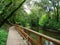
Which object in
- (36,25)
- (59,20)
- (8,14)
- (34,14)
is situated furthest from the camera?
(36,25)

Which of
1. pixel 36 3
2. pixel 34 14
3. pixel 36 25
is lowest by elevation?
pixel 36 25

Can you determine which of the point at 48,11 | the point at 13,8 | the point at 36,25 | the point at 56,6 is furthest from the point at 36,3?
the point at 13,8

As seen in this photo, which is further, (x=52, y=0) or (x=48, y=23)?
(x=48, y=23)

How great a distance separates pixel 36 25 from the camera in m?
66.1

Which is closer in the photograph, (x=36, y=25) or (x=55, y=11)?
(x=55, y=11)

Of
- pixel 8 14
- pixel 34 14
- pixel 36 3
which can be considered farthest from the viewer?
pixel 34 14

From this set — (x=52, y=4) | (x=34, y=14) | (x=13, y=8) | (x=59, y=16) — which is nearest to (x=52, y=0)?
(x=52, y=4)

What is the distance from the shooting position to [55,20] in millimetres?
45312

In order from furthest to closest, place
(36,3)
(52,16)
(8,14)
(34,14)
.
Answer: (34,14) → (36,3) → (52,16) → (8,14)

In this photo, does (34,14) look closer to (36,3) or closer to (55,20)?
(36,3)

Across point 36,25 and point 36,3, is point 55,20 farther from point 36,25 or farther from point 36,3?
point 36,25

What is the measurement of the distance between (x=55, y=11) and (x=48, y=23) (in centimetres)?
452

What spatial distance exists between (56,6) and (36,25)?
22.0 metres

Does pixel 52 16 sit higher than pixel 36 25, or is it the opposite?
pixel 52 16
